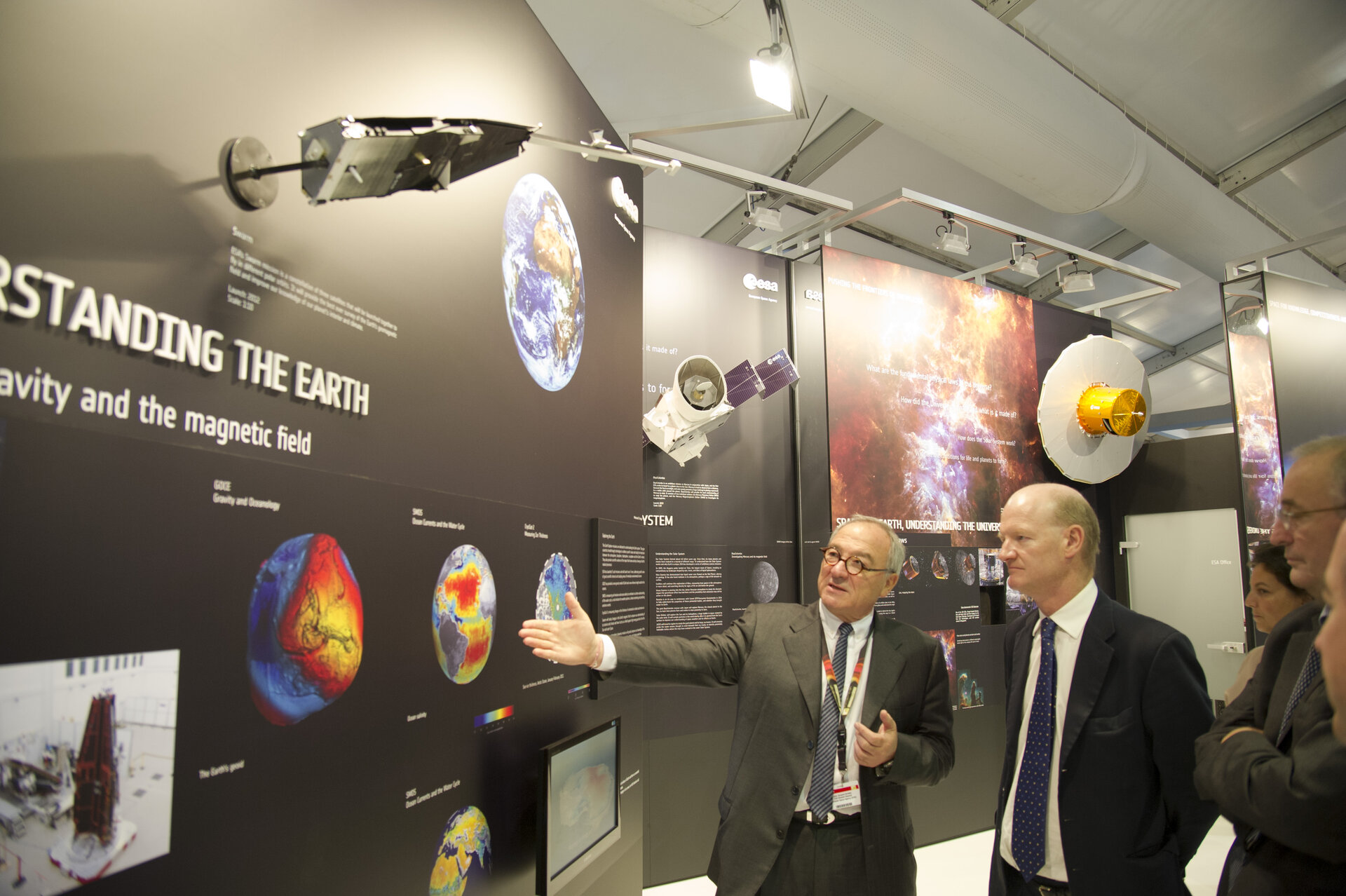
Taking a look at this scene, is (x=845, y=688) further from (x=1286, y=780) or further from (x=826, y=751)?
(x=1286, y=780)

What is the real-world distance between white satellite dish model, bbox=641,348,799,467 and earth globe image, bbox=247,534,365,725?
2.62 metres

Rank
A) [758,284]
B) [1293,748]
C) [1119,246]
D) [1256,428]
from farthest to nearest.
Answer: [1119,246] < [1256,428] < [758,284] < [1293,748]

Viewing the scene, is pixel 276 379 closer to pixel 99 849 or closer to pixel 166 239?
pixel 166 239

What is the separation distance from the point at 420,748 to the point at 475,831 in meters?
0.43

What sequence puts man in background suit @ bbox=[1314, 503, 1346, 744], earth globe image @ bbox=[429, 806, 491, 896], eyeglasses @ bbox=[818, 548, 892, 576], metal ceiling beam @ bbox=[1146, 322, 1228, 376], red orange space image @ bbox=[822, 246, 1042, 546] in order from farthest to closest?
metal ceiling beam @ bbox=[1146, 322, 1228, 376] < red orange space image @ bbox=[822, 246, 1042, 546] < eyeglasses @ bbox=[818, 548, 892, 576] < earth globe image @ bbox=[429, 806, 491, 896] < man in background suit @ bbox=[1314, 503, 1346, 744]

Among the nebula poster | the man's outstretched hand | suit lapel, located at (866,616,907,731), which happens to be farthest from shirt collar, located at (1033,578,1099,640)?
the nebula poster

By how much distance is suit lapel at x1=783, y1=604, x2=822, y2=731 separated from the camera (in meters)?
2.70

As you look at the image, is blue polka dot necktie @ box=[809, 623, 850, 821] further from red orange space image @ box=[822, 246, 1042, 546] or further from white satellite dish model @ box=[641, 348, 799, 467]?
red orange space image @ box=[822, 246, 1042, 546]

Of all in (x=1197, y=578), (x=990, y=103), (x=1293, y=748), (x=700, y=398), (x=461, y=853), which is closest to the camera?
(x=1293, y=748)

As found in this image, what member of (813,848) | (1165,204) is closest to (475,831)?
(813,848)

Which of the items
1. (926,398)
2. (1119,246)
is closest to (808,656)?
(926,398)

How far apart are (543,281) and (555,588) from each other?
110cm

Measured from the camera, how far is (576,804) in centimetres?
254

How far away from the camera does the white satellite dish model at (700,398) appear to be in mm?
4199
